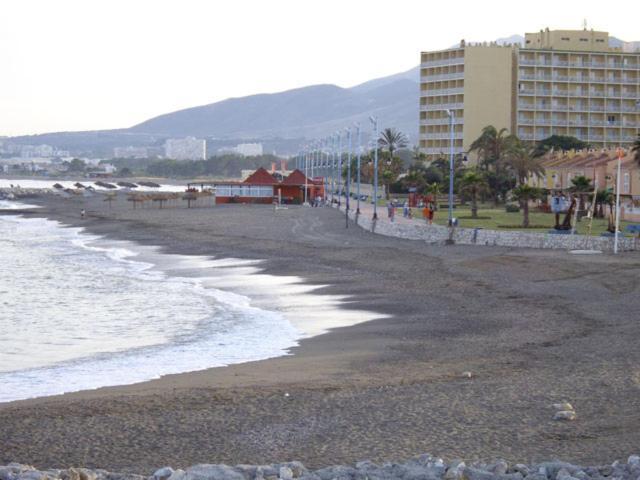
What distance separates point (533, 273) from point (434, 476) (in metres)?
22.0

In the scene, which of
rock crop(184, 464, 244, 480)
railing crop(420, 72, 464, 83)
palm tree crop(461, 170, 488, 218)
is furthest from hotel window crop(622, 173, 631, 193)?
railing crop(420, 72, 464, 83)

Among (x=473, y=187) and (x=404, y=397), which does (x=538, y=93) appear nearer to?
(x=473, y=187)

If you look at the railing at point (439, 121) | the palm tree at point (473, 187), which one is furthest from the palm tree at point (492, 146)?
the railing at point (439, 121)

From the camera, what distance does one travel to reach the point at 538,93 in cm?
10525

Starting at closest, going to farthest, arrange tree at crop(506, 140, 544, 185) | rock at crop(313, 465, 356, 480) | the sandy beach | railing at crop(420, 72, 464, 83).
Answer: rock at crop(313, 465, 356, 480), the sandy beach, tree at crop(506, 140, 544, 185), railing at crop(420, 72, 464, 83)

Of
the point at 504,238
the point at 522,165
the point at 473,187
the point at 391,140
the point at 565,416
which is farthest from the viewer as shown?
the point at 391,140

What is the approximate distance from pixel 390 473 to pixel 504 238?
1212 inches

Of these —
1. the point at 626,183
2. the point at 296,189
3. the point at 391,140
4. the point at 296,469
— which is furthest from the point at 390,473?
the point at 391,140

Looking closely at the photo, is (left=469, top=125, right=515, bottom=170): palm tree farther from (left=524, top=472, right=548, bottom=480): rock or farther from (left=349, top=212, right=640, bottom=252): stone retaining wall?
(left=524, top=472, right=548, bottom=480): rock

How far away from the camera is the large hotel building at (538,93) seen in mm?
104562

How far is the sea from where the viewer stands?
1708cm

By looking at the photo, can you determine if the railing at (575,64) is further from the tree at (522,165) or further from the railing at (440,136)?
the tree at (522,165)

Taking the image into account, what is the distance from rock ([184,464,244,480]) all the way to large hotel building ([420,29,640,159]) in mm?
96797

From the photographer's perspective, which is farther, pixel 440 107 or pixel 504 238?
pixel 440 107
